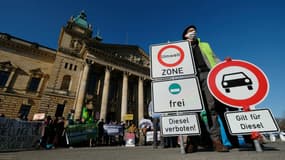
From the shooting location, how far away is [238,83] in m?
2.20

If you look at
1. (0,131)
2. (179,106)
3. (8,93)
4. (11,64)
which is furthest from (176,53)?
(11,64)

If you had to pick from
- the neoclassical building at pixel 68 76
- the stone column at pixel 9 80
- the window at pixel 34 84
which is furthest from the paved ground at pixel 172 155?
the window at pixel 34 84

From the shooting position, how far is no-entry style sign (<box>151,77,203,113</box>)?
235 cm

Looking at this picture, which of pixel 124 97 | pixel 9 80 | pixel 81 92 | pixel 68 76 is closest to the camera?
pixel 9 80

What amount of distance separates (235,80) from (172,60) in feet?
3.57

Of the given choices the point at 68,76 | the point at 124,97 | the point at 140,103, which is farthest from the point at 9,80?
the point at 140,103

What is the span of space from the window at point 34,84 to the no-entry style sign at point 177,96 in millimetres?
24378

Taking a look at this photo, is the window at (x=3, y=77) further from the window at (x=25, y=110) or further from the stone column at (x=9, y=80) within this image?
the window at (x=25, y=110)

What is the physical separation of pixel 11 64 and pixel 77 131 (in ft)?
59.9

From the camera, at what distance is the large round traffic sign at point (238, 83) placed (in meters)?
2.06

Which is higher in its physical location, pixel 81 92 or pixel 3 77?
Result: pixel 3 77

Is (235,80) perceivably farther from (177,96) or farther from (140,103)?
(140,103)

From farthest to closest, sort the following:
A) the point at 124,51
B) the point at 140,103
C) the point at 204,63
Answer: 1. the point at 124,51
2. the point at 140,103
3. the point at 204,63

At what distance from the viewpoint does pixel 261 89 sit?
204 cm
